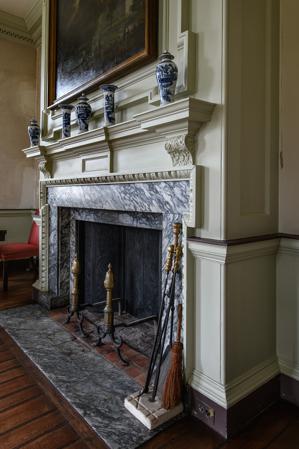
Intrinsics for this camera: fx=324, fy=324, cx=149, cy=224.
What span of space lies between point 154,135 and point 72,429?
1.58m

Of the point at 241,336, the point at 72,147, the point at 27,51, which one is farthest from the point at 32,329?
the point at 27,51

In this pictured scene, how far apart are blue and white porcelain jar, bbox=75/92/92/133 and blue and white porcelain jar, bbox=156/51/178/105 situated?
3.07ft

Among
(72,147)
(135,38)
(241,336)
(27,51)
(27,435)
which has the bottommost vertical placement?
(27,435)

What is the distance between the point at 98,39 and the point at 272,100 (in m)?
1.48

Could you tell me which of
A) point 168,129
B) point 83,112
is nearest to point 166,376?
point 168,129

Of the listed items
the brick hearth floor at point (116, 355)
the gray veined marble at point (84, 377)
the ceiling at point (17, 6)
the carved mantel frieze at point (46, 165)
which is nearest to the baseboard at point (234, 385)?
the gray veined marble at point (84, 377)

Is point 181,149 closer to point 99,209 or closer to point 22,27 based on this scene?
point 99,209

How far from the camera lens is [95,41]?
2.50m

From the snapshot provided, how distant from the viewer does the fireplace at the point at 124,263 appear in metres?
2.41

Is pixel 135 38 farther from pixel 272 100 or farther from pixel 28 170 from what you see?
pixel 28 170

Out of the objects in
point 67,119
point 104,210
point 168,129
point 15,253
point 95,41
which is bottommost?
point 15,253

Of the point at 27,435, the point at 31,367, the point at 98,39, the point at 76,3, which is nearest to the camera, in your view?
the point at 27,435

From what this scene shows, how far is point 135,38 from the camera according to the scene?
6.80 ft

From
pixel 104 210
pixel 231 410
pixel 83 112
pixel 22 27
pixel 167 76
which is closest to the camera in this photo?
pixel 231 410
